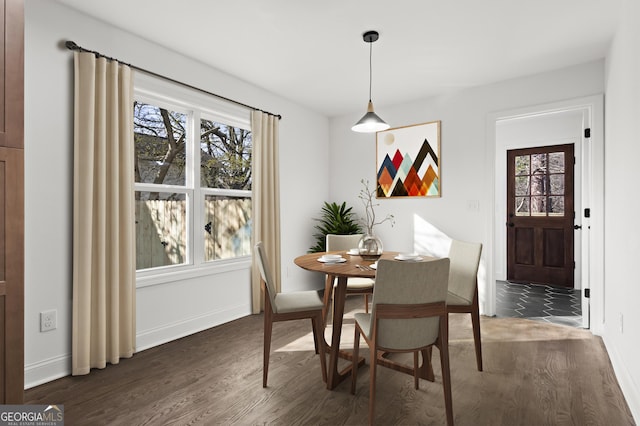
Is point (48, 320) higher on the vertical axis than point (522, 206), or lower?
lower

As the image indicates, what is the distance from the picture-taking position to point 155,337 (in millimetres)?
3037

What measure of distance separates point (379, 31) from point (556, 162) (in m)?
4.06

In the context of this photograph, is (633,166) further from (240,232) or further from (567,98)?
(240,232)

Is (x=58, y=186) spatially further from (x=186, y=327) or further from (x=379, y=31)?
(x=379, y=31)

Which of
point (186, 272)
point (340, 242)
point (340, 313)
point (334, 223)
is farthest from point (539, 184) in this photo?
point (186, 272)

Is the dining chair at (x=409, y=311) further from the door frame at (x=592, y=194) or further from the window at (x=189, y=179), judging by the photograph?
the door frame at (x=592, y=194)

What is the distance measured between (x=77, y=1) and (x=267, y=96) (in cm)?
205

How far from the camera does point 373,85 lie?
398 cm

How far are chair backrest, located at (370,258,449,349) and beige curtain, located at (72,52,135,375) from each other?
1983 millimetres

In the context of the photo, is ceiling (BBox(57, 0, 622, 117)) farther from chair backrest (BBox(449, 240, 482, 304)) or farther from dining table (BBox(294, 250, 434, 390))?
dining table (BBox(294, 250, 434, 390))

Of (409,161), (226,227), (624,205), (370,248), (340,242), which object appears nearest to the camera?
(624,205)

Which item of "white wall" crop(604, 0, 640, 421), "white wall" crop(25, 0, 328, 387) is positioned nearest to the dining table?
"white wall" crop(604, 0, 640, 421)

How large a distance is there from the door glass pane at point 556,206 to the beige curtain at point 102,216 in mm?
5636

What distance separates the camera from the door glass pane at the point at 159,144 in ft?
9.99
